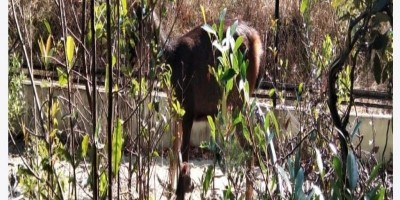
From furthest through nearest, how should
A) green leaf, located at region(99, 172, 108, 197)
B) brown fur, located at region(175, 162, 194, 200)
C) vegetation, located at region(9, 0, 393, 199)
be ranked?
brown fur, located at region(175, 162, 194, 200) < green leaf, located at region(99, 172, 108, 197) < vegetation, located at region(9, 0, 393, 199)

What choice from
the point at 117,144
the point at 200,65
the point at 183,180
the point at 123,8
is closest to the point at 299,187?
the point at 117,144

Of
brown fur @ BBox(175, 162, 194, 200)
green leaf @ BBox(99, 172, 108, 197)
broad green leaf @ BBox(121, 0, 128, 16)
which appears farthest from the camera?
brown fur @ BBox(175, 162, 194, 200)

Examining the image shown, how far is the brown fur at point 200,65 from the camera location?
21.0 ft

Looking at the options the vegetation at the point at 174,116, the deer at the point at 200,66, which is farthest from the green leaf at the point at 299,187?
the deer at the point at 200,66

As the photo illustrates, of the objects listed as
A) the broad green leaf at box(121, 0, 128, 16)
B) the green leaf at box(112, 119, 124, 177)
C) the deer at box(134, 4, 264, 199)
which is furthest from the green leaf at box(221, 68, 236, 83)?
the deer at box(134, 4, 264, 199)

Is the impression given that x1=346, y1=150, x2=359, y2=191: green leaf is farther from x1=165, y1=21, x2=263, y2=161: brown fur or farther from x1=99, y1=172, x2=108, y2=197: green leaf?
x1=165, y1=21, x2=263, y2=161: brown fur

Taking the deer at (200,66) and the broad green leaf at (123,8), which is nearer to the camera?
the broad green leaf at (123,8)

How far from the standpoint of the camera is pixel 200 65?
655 centimetres

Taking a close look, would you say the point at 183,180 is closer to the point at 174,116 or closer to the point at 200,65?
the point at 174,116

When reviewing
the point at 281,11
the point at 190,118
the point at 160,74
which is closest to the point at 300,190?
the point at 160,74

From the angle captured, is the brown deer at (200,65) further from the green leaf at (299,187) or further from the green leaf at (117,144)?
the green leaf at (299,187)

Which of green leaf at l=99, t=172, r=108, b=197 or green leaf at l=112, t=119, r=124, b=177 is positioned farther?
green leaf at l=99, t=172, r=108, b=197

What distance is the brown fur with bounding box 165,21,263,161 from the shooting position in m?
6.39
